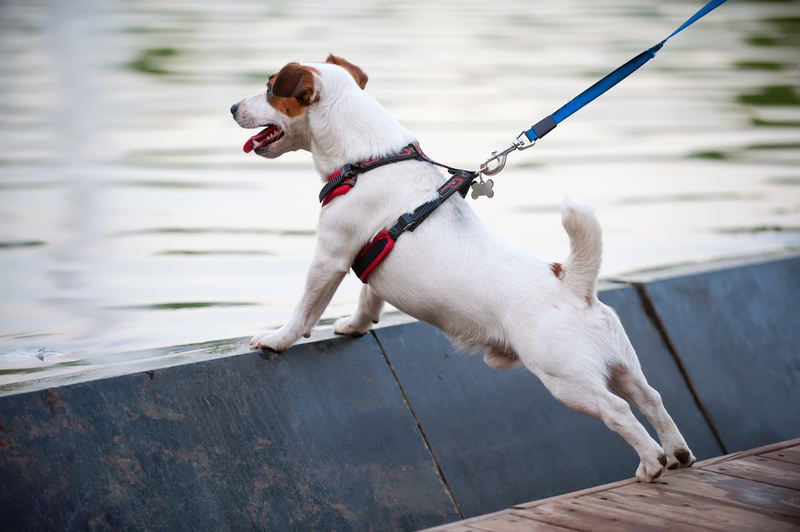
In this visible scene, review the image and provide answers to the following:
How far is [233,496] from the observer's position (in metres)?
2.40

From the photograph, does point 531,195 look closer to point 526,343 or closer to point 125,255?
point 125,255

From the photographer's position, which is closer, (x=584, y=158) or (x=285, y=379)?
(x=285, y=379)

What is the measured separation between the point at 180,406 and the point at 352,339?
2.40 ft

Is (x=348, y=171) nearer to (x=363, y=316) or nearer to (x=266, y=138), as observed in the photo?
(x=266, y=138)

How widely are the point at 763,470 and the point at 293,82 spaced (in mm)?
2069

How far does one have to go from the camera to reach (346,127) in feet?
8.77

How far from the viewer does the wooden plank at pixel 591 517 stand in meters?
2.08

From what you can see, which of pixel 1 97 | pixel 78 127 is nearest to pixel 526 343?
pixel 78 127

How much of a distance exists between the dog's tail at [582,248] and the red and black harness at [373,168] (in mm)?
458

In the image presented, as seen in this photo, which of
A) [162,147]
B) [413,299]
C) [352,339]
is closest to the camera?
[413,299]

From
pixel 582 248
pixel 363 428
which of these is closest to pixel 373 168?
pixel 582 248

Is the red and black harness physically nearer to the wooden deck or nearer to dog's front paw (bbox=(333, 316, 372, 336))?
dog's front paw (bbox=(333, 316, 372, 336))

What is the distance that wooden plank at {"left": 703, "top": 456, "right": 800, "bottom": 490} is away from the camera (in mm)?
2406

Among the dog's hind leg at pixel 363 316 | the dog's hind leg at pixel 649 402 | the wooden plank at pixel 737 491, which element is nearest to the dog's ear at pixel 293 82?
the dog's hind leg at pixel 363 316
